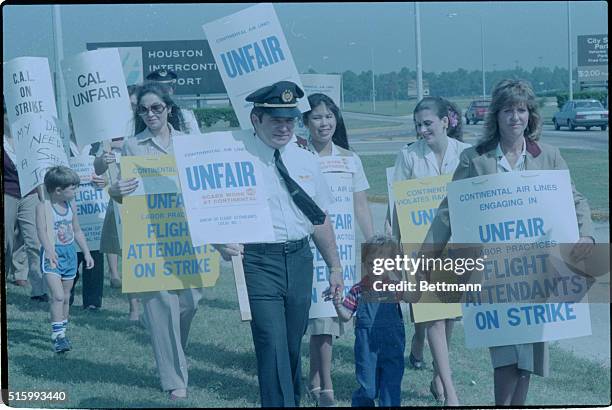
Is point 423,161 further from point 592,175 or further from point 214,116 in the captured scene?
point 214,116

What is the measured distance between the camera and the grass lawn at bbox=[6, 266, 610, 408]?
18.2 ft

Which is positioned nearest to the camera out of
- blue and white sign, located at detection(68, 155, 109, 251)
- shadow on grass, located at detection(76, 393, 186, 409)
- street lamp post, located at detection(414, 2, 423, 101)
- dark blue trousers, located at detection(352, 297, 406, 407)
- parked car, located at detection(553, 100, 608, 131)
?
parked car, located at detection(553, 100, 608, 131)

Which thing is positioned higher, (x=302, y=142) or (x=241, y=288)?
(x=302, y=142)

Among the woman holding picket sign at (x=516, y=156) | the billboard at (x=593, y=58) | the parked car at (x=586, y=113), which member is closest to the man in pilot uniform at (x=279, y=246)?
the woman holding picket sign at (x=516, y=156)

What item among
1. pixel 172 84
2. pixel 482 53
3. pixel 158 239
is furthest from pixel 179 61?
pixel 482 53

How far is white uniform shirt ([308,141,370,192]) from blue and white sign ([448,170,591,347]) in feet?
1.85

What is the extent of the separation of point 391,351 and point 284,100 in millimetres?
1313

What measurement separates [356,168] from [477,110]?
66 centimetres

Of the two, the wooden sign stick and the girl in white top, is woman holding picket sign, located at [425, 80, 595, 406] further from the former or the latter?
the wooden sign stick

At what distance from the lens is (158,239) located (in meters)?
5.63

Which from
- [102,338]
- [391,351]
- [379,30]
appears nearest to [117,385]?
[102,338]

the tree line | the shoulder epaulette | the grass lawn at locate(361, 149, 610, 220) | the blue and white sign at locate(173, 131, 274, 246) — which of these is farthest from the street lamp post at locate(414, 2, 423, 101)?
the blue and white sign at locate(173, 131, 274, 246)

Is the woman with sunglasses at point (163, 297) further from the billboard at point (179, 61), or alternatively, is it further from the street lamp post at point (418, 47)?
the street lamp post at point (418, 47)

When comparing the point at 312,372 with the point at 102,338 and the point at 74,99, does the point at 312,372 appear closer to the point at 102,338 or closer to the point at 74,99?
the point at 102,338
